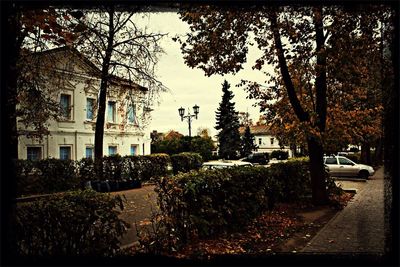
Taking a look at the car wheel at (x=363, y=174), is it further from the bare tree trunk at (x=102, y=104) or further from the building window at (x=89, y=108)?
the building window at (x=89, y=108)

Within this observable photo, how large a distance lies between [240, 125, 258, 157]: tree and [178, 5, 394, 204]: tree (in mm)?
961

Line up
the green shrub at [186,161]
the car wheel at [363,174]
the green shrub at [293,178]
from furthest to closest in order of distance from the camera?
the car wheel at [363,174] < the green shrub at [293,178] < the green shrub at [186,161]

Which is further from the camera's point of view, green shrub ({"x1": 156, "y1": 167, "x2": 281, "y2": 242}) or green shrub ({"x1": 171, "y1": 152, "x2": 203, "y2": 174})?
green shrub ({"x1": 171, "y1": 152, "x2": 203, "y2": 174})

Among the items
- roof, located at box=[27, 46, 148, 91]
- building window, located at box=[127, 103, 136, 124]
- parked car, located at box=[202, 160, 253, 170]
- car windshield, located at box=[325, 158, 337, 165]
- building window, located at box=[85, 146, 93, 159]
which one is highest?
roof, located at box=[27, 46, 148, 91]

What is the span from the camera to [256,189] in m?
6.03

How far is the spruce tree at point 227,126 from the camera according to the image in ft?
12.7

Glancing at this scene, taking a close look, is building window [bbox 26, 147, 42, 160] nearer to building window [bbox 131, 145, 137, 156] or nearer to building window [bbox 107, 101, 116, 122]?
building window [bbox 107, 101, 116, 122]

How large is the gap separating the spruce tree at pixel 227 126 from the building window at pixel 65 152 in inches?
66.0

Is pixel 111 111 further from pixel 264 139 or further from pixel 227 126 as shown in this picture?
pixel 264 139

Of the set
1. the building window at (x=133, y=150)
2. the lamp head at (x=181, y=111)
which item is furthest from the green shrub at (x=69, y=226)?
the lamp head at (x=181, y=111)

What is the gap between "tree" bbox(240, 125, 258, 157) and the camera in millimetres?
4639

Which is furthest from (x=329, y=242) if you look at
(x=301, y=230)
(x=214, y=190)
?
(x=214, y=190)

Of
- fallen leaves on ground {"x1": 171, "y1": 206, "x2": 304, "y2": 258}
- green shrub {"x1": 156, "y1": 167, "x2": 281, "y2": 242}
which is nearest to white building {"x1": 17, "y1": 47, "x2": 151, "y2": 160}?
green shrub {"x1": 156, "y1": 167, "x2": 281, "y2": 242}

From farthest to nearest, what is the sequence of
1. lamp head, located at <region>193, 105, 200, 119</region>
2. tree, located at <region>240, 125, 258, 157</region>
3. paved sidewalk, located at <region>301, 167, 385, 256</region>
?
tree, located at <region>240, 125, 258, 157</region> < lamp head, located at <region>193, 105, 200, 119</region> < paved sidewalk, located at <region>301, 167, 385, 256</region>
